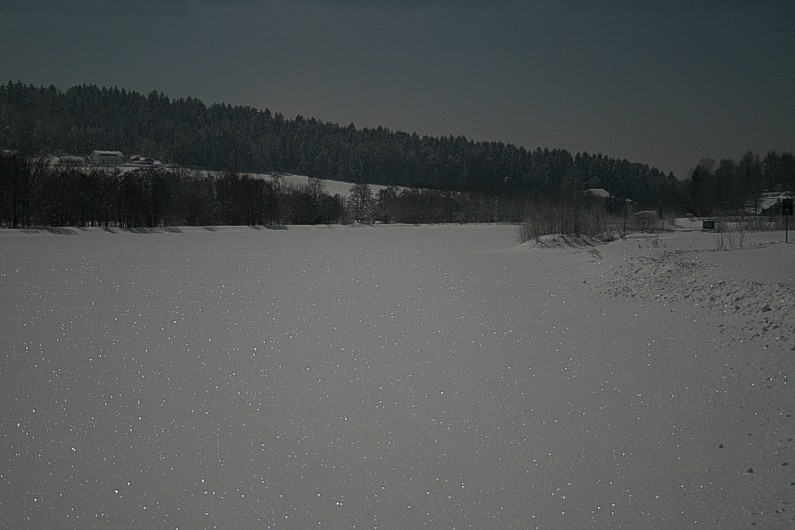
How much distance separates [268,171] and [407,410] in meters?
122

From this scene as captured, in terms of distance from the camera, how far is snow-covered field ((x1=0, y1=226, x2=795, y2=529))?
4484 millimetres

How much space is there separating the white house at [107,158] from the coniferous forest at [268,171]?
17.0ft

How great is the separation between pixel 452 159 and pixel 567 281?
11732 cm

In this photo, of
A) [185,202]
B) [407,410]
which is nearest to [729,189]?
[185,202]

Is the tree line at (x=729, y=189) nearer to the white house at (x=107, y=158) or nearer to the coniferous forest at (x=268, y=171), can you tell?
the coniferous forest at (x=268, y=171)

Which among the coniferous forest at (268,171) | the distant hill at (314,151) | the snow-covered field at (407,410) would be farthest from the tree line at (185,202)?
the snow-covered field at (407,410)

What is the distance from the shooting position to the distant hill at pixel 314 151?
120 metres

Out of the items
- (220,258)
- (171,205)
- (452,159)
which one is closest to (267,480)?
(220,258)

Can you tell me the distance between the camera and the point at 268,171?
124188mm

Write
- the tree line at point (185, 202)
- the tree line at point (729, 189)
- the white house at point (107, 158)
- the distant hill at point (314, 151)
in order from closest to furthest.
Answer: the tree line at point (185, 202) → the tree line at point (729, 189) → the white house at point (107, 158) → the distant hill at point (314, 151)

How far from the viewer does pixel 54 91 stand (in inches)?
4791

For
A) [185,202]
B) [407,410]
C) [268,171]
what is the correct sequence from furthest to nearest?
[268,171] < [185,202] < [407,410]

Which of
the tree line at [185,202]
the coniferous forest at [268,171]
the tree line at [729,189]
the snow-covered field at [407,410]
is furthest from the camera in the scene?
the tree line at [729,189]

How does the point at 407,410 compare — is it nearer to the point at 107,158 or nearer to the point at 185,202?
the point at 185,202
